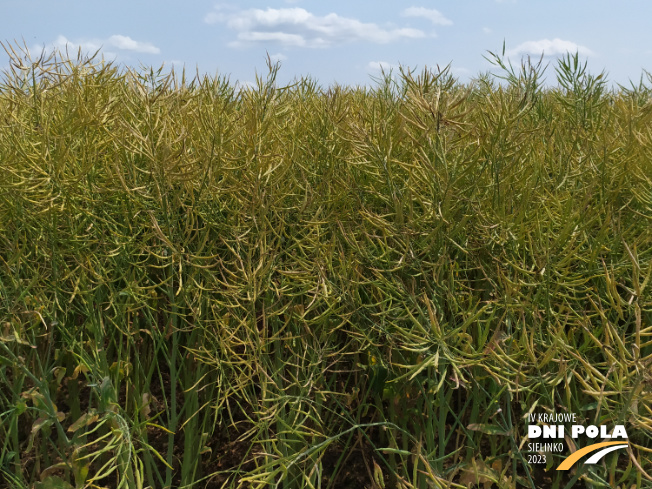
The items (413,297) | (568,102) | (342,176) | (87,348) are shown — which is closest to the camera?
(413,297)

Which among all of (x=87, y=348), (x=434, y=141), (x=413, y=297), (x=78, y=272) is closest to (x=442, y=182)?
(x=434, y=141)

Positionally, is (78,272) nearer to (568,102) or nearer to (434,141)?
(434,141)

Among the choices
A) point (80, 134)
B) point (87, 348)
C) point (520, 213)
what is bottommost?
point (87, 348)

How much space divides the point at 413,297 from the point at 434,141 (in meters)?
0.43

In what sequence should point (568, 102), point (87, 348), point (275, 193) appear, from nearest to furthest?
point (275, 193) < point (87, 348) < point (568, 102)

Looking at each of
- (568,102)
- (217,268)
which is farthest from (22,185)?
(568,102)

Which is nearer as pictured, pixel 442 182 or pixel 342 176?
pixel 442 182

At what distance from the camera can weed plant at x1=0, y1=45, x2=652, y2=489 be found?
1.57 m

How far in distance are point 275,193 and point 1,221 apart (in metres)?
1.03

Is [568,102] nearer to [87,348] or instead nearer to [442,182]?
[442,182]

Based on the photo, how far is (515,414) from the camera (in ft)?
6.68

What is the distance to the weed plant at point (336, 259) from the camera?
5.15 feet

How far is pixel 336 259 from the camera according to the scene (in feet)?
5.95

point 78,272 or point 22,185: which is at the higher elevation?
point 22,185
